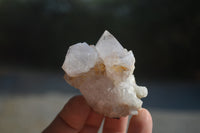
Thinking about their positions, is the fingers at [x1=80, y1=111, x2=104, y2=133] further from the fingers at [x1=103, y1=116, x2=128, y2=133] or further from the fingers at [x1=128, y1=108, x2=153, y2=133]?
the fingers at [x1=128, y1=108, x2=153, y2=133]

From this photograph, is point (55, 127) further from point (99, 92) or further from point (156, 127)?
point (156, 127)

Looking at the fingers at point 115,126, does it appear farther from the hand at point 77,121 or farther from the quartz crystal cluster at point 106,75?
the quartz crystal cluster at point 106,75

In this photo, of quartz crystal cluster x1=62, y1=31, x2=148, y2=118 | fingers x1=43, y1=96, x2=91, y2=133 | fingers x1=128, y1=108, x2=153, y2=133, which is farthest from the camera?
fingers x1=43, y1=96, x2=91, y2=133

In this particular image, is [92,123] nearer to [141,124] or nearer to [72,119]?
[72,119]

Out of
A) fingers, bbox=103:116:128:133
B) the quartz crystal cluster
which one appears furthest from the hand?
the quartz crystal cluster

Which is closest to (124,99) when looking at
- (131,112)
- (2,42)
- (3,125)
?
(131,112)

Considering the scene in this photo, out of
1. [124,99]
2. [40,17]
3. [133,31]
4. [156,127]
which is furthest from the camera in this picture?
[40,17]

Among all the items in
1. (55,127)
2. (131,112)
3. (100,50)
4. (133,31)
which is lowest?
(55,127)

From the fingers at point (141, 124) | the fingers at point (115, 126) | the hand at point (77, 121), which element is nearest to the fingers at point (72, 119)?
the hand at point (77, 121)
